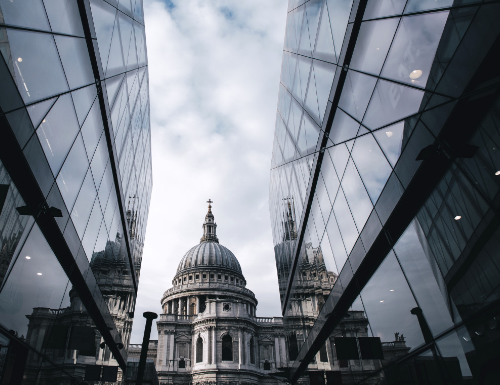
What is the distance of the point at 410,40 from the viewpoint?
23.3 ft

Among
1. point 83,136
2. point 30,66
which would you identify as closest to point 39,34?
point 30,66

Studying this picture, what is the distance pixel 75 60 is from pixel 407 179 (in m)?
9.33

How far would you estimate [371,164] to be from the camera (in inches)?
380

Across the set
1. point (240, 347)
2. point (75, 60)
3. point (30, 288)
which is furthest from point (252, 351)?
point (75, 60)

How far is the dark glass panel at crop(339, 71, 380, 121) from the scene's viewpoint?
951cm

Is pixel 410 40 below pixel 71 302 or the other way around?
the other way around

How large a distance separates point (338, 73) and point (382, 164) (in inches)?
150

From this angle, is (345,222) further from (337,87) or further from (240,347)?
(240,347)

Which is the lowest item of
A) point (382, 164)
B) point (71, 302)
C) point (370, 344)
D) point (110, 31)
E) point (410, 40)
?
point (370, 344)

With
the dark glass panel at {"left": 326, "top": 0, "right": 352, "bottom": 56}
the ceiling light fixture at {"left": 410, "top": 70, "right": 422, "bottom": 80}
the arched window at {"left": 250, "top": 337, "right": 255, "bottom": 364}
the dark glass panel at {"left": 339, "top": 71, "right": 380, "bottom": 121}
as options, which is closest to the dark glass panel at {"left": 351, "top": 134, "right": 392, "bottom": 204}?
the dark glass panel at {"left": 339, "top": 71, "right": 380, "bottom": 121}

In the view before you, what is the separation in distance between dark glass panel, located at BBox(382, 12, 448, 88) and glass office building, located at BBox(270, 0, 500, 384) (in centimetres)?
3

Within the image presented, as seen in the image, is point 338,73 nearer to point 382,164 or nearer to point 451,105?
point 382,164

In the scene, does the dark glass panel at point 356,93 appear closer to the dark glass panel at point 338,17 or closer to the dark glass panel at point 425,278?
the dark glass panel at point 338,17

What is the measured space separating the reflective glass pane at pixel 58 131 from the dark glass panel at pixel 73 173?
39 centimetres
